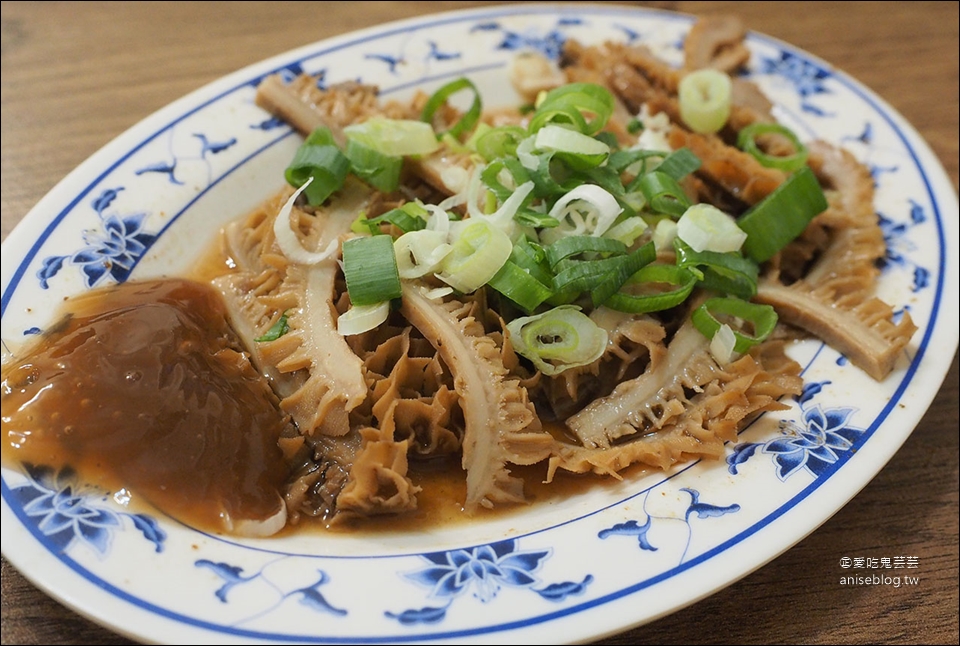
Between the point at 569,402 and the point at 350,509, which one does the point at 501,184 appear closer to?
the point at 569,402

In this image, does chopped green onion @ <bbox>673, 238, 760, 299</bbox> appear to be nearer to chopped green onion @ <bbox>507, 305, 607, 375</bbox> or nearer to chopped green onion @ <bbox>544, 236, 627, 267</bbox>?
chopped green onion @ <bbox>544, 236, 627, 267</bbox>

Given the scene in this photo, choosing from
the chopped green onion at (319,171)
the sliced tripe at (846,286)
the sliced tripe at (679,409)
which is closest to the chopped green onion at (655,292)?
the sliced tripe at (679,409)

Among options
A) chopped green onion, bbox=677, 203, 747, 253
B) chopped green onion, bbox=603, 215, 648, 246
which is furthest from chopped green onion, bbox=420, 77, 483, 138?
chopped green onion, bbox=677, 203, 747, 253

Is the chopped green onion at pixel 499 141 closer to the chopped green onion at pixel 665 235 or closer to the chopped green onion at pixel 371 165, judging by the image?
the chopped green onion at pixel 371 165

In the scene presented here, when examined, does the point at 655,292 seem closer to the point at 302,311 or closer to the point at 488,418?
the point at 488,418

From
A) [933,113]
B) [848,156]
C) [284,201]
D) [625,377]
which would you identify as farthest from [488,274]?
[933,113]

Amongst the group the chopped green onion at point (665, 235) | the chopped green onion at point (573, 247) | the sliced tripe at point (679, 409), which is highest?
the chopped green onion at point (573, 247)
